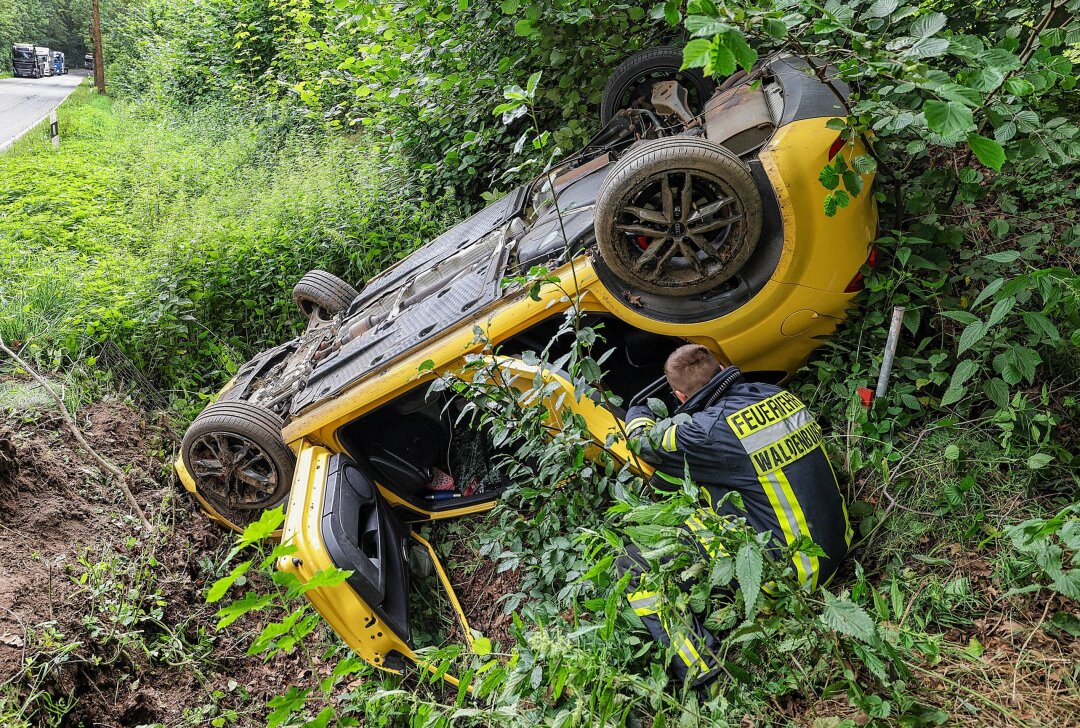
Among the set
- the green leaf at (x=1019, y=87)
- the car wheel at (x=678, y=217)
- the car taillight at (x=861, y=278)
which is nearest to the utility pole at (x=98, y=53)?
the car wheel at (x=678, y=217)

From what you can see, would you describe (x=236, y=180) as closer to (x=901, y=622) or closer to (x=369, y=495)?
(x=369, y=495)

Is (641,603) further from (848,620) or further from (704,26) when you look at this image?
(704,26)

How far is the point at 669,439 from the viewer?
2.67 meters

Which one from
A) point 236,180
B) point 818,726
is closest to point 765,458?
point 818,726

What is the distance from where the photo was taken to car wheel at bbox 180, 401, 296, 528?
381 cm

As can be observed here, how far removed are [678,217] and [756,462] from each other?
3.46 ft

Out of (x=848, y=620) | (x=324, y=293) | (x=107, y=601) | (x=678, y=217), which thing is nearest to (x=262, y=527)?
(x=848, y=620)

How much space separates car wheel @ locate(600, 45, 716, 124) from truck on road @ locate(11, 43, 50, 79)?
108 feet

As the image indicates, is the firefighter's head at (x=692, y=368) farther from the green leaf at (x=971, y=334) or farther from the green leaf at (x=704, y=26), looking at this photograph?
the green leaf at (x=704, y=26)

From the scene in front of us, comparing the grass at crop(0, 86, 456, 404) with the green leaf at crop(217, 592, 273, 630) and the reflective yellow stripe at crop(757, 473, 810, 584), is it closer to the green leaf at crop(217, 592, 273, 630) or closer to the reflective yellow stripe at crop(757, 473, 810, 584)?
the green leaf at crop(217, 592, 273, 630)

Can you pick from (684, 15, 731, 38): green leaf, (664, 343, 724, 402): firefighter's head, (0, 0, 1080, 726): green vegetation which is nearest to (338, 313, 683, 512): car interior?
(0, 0, 1080, 726): green vegetation

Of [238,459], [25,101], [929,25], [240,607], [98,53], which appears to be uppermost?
[929,25]

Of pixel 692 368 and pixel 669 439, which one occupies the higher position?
pixel 692 368

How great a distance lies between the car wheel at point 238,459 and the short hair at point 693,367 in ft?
7.39
